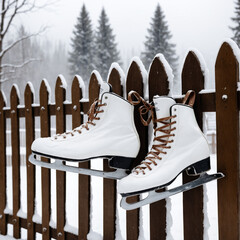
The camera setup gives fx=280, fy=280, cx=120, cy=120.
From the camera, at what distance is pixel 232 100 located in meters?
1.38

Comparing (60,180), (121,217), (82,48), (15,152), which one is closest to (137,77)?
(60,180)

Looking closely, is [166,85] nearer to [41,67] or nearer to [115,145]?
[115,145]

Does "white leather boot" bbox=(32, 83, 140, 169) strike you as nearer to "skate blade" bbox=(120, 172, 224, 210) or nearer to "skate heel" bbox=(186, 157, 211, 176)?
"skate blade" bbox=(120, 172, 224, 210)

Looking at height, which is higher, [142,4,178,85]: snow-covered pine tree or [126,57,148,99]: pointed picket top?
[142,4,178,85]: snow-covered pine tree

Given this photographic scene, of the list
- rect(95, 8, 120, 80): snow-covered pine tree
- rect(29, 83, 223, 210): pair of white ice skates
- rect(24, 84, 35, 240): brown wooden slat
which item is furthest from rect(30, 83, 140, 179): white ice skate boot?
rect(95, 8, 120, 80): snow-covered pine tree

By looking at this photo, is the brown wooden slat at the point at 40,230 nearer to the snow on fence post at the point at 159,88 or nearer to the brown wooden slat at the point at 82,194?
the brown wooden slat at the point at 82,194

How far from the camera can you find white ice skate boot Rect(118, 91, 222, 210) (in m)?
1.18

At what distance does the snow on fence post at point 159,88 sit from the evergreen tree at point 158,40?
22.7 meters

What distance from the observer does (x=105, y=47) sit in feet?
81.6

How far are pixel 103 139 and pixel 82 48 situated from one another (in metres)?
25.1

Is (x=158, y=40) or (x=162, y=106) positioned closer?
(x=162, y=106)

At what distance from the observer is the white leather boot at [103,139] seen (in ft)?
4.39

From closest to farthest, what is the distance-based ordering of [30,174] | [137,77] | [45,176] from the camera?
[137,77], [45,176], [30,174]

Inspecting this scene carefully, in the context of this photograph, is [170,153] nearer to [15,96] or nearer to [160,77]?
[160,77]
